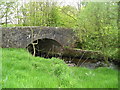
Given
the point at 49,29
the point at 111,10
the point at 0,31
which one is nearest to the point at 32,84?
the point at 111,10

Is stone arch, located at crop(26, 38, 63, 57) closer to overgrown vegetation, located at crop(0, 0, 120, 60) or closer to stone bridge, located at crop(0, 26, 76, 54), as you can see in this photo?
stone bridge, located at crop(0, 26, 76, 54)

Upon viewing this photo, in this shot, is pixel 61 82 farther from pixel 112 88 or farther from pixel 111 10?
pixel 111 10

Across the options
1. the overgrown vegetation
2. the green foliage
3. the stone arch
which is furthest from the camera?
the stone arch

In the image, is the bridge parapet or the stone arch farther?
the stone arch

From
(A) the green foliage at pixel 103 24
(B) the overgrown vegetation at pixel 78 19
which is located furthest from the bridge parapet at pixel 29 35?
(A) the green foliage at pixel 103 24

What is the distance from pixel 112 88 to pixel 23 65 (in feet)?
12.6

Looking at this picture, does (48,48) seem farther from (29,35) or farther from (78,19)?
(78,19)

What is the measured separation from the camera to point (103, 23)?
8.20 m

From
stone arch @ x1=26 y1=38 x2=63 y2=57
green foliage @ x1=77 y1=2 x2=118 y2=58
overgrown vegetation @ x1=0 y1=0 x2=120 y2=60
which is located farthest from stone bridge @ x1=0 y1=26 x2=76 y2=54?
green foliage @ x1=77 y1=2 x2=118 y2=58

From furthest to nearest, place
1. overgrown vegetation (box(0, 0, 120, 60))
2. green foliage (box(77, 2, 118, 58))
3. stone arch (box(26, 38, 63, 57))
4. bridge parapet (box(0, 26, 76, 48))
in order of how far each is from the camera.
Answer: stone arch (box(26, 38, 63, 57)), bridge parapet (box(0, 26, 76, 48)), overgrown vegetation (box(0, 0, 120, 60)), green foliage (box(77, 2, 118, 58))

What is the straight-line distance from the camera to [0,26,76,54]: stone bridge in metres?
12.1

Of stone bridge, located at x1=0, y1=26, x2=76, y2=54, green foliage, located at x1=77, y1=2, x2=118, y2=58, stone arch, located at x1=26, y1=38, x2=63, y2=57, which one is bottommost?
stone arch, located at x1=26, y1=38, x2=63, y2=57

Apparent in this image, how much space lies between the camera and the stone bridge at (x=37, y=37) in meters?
12.1

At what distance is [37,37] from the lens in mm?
13805
